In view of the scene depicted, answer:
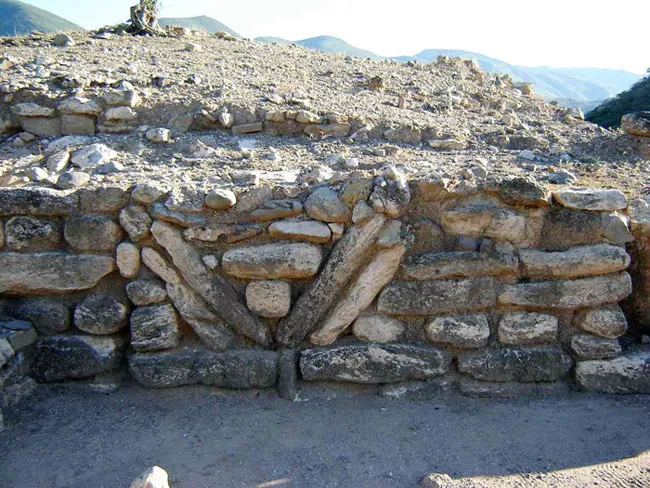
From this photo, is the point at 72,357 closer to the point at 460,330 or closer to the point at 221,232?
the point at 221,232

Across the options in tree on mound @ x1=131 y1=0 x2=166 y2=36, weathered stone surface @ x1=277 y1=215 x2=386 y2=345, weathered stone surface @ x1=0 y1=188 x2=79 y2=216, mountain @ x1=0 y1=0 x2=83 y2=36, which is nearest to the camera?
weathered stone surface @ x1=277 y1=215 x2=386 y2=345

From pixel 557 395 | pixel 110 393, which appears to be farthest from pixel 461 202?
pixel 110 393

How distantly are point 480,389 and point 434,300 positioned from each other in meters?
0.59

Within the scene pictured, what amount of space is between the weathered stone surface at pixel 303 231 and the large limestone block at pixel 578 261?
114 cm

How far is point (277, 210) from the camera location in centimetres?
330

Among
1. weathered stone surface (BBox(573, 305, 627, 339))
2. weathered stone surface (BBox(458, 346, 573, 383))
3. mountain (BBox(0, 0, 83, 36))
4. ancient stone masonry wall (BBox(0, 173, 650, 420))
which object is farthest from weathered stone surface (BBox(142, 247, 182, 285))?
mountain (BBox(0, 0, 83, 36))

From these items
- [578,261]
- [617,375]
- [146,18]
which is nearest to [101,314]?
[578,261]

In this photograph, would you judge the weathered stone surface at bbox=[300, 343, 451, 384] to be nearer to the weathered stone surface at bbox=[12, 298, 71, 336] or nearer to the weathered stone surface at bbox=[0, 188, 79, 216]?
the weathered stone surface at bbox=[12, 298, 71, 336]

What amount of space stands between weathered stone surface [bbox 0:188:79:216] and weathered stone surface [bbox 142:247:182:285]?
0.56 m

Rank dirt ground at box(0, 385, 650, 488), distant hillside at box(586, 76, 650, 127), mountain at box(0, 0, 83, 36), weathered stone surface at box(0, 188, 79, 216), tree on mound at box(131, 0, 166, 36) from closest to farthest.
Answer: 1. dirt ground at box(0, 385, 650, 488)
2. weathered stone surface at box(0, 188, 79, 216)
3. tree on mound at box(131, 0, 166, 36)
4. distant hillside at box(586, 76, 650, 127)
5. mountain at box(0, 0, 83, 36)

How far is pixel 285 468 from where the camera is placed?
9.28 ft

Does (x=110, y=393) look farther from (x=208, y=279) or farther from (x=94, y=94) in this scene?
(x=94, y=94)

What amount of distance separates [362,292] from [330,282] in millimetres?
190

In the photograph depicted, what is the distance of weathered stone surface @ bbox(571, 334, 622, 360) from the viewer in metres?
3.30
